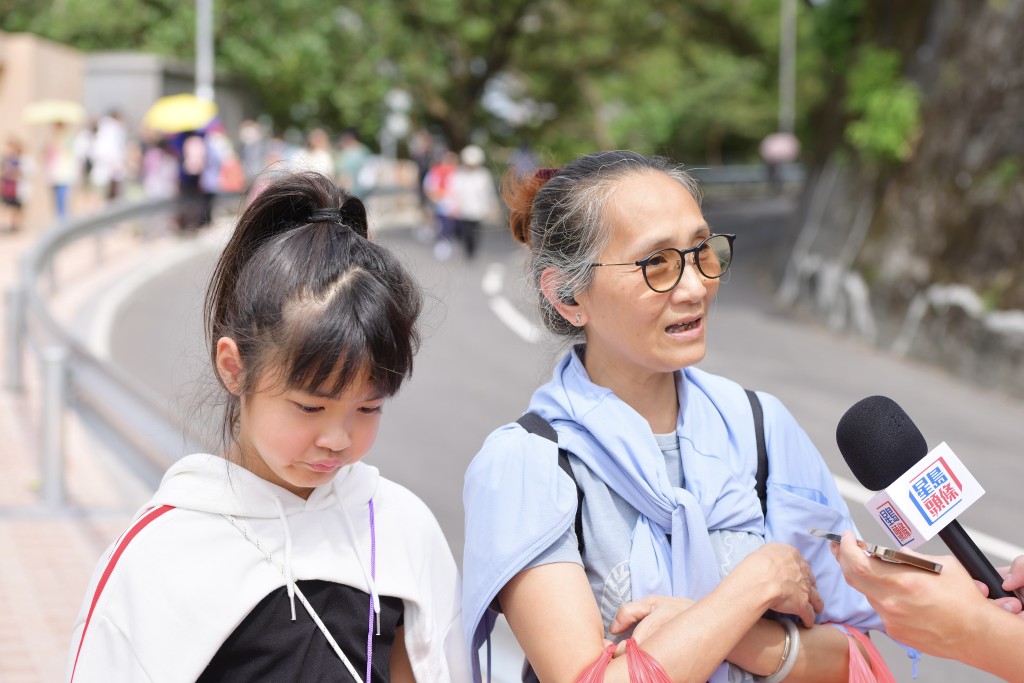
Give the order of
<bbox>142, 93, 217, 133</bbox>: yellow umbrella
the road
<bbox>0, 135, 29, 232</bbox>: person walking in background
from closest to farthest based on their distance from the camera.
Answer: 1. the road
2. <bbox>142, 93, 217, 133</bbox>: yellow umbrella
3. <bbox>0, 135, 29, 232</bbox>: person walking in background

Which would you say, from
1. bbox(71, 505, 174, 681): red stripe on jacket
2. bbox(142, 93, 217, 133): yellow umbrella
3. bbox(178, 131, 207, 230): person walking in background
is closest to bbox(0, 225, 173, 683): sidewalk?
bbox(71, 505, 174, 681): red stripe on jacket

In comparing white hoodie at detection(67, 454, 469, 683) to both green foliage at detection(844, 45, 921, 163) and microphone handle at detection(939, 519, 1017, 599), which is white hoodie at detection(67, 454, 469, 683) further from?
green foliage at detection(844, 45, 921, 163)

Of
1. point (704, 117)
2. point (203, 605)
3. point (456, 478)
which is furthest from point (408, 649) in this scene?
point (704, 117)

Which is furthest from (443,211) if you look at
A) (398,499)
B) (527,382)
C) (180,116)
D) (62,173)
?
(398,499)

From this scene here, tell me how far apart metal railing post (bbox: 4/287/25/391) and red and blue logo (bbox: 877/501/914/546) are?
833 cm

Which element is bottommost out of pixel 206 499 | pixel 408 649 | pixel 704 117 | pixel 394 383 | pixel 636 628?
pixel 704 117

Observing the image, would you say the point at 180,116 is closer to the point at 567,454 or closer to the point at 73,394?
→ the point at 73,394

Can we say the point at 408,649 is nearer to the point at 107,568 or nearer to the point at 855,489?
the point at 107,568

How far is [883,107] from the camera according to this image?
1494cm

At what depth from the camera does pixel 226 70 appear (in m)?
36.1

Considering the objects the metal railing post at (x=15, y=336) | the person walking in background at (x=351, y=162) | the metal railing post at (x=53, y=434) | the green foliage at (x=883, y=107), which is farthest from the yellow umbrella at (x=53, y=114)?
the metal railing post at (x=53, y=434)

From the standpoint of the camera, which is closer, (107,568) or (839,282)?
(107,568)

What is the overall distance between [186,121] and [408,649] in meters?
19.3

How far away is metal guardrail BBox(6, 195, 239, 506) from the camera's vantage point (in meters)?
5.37
